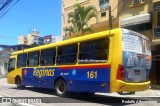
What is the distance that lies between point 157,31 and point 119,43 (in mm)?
12294

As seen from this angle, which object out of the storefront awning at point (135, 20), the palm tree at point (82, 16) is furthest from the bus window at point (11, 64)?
the storefront awning at point (135, 20)

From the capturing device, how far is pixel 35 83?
59.8ft

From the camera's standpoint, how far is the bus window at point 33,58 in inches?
716

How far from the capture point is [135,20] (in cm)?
2522

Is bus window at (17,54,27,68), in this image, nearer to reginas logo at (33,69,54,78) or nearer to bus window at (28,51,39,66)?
bus window at (28,51,39,66)

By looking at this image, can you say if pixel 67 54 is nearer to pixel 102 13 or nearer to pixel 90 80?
pixel 90 80

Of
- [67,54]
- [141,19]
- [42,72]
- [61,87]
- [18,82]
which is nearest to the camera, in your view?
[67,54]

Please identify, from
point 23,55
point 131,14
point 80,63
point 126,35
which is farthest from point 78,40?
point 131,14

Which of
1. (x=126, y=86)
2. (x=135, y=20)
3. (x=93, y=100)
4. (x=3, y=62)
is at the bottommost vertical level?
(x=93, y=100)

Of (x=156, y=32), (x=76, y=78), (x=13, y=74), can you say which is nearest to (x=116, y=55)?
(x=76, y=78)

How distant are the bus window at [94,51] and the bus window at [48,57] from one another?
2.83 metres

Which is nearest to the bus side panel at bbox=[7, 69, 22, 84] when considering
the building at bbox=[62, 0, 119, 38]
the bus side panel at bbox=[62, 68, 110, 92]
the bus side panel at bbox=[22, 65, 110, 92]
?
the bus side panel at bbox=[22, 65, 110, 92]

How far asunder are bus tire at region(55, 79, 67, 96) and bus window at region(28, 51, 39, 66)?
2635 mm

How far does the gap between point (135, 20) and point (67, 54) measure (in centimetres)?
1156
